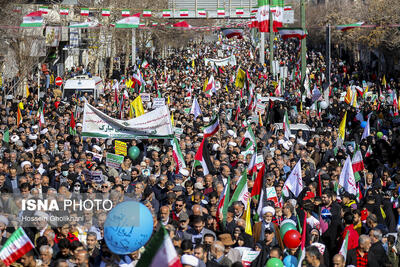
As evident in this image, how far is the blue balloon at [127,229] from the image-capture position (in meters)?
7.11

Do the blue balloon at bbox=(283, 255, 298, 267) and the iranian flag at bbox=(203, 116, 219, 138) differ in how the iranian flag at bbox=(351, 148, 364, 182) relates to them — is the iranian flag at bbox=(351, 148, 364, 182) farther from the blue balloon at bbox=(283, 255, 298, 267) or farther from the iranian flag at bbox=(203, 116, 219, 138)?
the blue balloon at bbox=(283, 255, 298, 267)

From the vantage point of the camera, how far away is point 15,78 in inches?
1531

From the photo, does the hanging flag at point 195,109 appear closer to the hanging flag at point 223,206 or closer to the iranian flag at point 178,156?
the iranian flag at point 178,156

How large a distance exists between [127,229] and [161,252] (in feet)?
4.35

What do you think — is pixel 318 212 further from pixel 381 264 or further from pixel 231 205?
pixel 381 264

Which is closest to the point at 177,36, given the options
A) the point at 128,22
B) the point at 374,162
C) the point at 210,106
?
the point at 128,22

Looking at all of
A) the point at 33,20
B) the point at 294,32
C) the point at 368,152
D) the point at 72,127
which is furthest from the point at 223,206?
the point at 33,20

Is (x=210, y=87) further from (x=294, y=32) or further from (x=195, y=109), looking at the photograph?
(x=195, y=109)

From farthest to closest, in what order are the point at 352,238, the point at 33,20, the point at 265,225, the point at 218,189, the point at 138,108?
1. the point at 33,20
2. the point at 138,108
3. the point at 218,189
4. the point at 265,225
5. the point at 352,238

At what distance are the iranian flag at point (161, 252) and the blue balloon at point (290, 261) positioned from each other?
2.35 m

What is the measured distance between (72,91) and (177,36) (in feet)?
134

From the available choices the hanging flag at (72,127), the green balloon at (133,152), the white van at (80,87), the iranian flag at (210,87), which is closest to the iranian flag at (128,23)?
the white van at (80,87)

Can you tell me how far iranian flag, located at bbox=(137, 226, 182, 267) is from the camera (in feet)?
19.1

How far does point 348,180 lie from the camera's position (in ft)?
39.7
